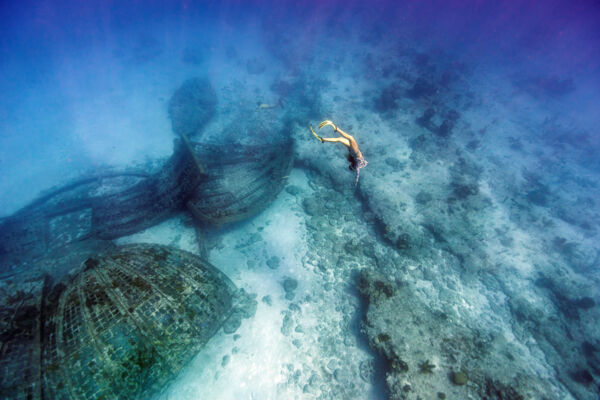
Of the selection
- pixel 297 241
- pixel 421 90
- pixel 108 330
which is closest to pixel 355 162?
A: pixel 108 330

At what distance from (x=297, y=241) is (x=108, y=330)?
5458mm

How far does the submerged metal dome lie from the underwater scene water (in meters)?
0.03

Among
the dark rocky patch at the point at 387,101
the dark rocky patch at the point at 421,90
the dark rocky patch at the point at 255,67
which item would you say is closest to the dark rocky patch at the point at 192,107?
the dark rocky patch at the point at 255,67

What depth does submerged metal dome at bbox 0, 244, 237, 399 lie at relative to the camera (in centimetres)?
320

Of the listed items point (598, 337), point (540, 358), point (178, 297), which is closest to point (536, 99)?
point (598, 337)

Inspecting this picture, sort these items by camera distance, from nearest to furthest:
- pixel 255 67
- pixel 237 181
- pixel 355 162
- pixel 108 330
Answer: pixel 355 162, pixel 108 330, pixel 237 181, pixel 255 67

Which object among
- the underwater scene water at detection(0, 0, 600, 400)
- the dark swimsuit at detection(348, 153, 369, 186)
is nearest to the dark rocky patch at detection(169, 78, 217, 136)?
the underwater scene water at detection(0, 0, 600, 400)

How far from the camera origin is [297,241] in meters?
7.98

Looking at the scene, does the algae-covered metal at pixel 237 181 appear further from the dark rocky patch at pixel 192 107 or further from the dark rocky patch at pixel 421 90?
the dark rocky patch at pixel 421 90

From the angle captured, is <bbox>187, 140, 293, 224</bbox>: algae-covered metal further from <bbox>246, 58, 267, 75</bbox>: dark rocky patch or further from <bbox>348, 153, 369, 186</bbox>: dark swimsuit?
<bbox>246, 58, 267, 75</bbox>: dark rocky patch

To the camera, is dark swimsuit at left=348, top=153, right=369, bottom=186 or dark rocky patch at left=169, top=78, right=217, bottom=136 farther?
dark rocky patch at left=169, top=78, right=217, bottom=136

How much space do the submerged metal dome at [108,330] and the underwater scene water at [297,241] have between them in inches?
1.1

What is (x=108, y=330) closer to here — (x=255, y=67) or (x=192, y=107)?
(x=192, y=107)

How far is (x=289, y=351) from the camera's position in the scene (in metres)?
5.73
